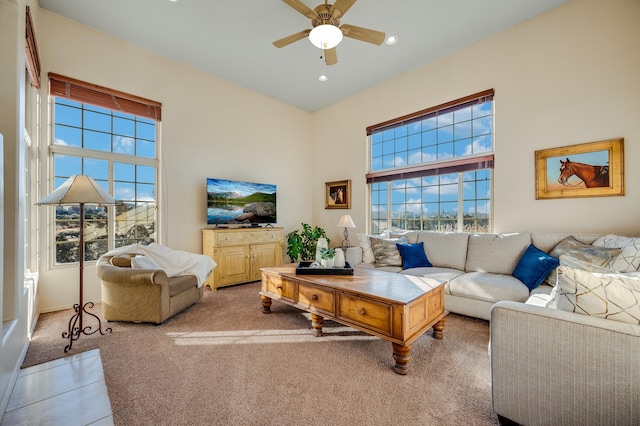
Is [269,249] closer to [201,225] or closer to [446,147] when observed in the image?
[201,225]

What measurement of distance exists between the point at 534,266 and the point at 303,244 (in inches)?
138

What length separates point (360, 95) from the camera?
16.5 feet

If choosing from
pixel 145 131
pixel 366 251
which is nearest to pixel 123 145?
pixel 145 131

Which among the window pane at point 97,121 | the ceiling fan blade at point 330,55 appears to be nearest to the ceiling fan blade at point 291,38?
the ceiling fan blade at point 330,55

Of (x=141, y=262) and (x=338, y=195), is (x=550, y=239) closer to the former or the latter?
(x=338, y=195)

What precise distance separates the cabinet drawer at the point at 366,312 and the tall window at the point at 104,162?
3.20 m

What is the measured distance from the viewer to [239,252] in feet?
13.9

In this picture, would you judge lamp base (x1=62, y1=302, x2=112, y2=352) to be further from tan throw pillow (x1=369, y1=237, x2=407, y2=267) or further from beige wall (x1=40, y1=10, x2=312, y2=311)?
tan throw pillow (x1=369, y1=237, x2=407, y2=267)

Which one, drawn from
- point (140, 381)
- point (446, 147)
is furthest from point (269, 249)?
point (446, 147)

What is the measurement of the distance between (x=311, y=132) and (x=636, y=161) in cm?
495

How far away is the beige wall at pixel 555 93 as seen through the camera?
2.71 metres

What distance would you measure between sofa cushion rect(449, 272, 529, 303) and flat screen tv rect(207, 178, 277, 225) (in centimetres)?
325

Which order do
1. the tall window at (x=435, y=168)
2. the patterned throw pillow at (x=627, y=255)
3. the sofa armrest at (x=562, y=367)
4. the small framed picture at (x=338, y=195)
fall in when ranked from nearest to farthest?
1. the sofa armrest at (x=562, y=367)
2. the patterned throw pillow at (x=627, y=255)
3. the tall window at (x=435, y=168)
4. the small framed picture at (x=338, y=195)

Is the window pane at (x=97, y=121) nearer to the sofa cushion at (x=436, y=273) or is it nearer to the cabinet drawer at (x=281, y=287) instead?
the cabinet drawer at (x=281, y=287)
